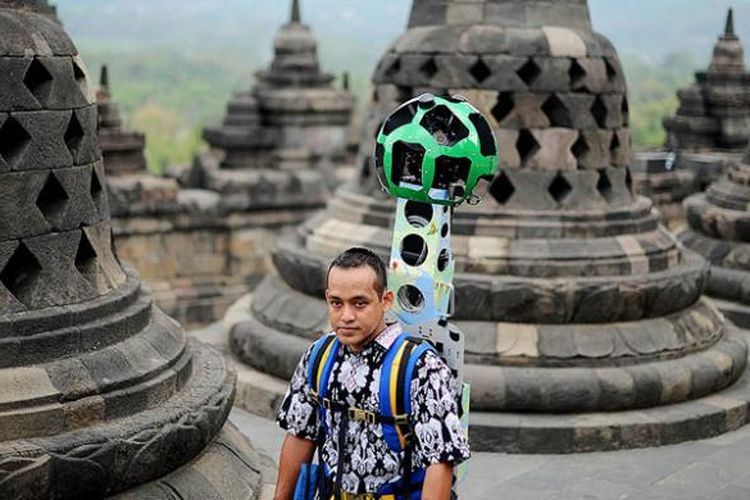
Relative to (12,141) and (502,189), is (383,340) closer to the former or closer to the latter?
(12,141)

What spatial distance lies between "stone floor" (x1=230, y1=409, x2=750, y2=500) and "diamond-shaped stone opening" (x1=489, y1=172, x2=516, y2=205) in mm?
1913

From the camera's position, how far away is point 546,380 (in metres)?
8.23

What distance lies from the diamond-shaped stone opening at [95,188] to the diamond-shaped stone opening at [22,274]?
479 millimetres

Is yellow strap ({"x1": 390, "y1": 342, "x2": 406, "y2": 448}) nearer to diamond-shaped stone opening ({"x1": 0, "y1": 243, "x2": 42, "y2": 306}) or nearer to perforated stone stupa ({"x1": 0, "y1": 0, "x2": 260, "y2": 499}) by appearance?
perforated stone stupa ({"x1": 0, "y1": 0, "x2": 260, "y2": 499})

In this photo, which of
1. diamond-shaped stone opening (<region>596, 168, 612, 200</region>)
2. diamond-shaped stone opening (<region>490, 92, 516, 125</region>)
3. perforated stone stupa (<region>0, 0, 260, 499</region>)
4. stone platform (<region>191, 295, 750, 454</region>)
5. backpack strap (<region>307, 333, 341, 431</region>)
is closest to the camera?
backpack strap (<region>307, 333, 341, 431</region>)

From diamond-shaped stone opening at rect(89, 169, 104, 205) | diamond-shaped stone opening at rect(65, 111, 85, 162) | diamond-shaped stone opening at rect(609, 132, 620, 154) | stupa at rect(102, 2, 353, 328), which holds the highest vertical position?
diamond-shaped stone opening at rect(65, 111, 85, 162)

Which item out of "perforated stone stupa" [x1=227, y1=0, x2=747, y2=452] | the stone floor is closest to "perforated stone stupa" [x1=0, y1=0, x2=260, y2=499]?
the stone floor

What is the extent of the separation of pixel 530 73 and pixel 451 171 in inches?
181

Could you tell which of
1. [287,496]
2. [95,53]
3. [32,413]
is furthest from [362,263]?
[95,53]

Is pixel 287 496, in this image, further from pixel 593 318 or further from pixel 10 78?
pixel 593 318

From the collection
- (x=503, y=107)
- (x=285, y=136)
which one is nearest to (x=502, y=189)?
(x=503, y=107)

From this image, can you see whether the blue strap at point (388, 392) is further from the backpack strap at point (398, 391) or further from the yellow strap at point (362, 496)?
the yellow strap at point (362, 496)

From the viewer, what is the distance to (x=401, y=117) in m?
4.79

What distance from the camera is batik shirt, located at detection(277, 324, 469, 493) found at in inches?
166
